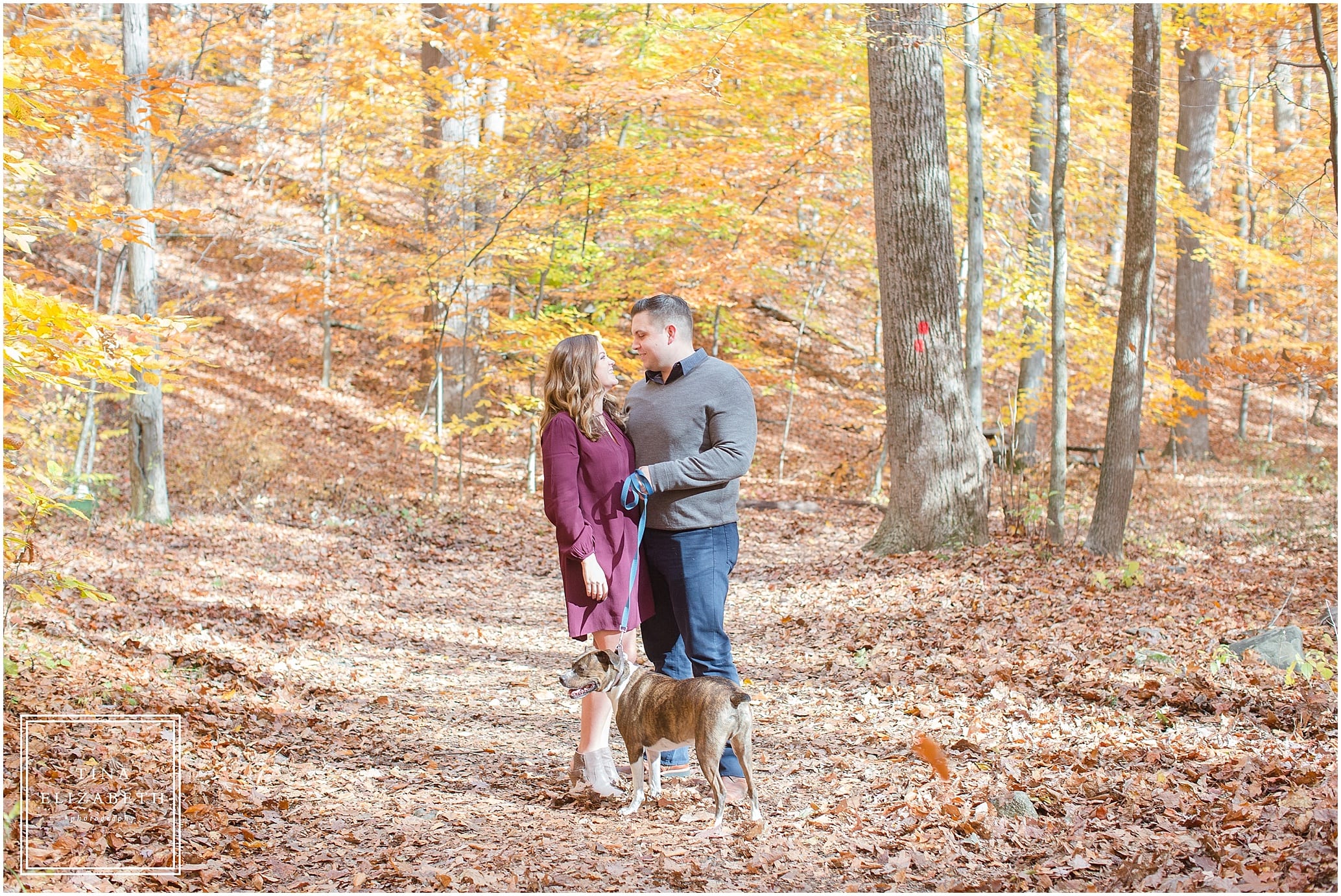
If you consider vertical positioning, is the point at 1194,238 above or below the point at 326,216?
below

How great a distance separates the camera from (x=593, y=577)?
371cm

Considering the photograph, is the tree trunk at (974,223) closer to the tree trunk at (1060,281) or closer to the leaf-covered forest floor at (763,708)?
the tree trunk at (1060,281)

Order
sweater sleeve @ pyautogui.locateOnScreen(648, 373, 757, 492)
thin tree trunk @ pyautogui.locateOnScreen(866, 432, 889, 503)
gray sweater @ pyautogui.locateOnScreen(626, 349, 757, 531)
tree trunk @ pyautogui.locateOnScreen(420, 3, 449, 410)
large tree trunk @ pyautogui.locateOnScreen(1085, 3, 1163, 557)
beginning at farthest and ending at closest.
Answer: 1. thin tree trunk @ pyautogui.locateOnScreen(866, 432, 889, 503)
2. tree trunk @ pyautogui.locateOnScreen(420, 3, 449, 410)
3. large tree trunk @ pyautogui.locateOnScreen(1085, 3, 1163, 557)
4. gray sweater @ pyautogui.locateOnScreen(626, 349, 757, 531)
5. sweater sleeve @ pyautogui.locateOnScreen(648, 373, 757, 492)

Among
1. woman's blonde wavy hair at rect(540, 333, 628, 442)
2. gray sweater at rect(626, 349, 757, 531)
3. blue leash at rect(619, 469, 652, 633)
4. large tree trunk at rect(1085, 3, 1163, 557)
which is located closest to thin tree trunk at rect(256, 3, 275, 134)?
large tree trunk at rect(1085, 3, 1163, 557)

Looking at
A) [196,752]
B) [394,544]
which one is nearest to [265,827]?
[196,752]

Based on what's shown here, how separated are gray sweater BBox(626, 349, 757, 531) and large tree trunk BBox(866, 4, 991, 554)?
506 cm

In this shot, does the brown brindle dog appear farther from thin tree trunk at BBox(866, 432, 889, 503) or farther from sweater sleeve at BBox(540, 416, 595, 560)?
thin tree trunk at BBox(866, 432, 889, 503)

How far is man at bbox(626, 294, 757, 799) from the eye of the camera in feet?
12.4

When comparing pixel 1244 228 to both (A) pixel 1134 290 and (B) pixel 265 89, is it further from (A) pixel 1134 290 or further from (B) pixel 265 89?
(B) pixel 265 89

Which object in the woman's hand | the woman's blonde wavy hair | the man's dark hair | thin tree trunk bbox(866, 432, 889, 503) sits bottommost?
thin tree trunk bbox(866, 432, 889, 503)

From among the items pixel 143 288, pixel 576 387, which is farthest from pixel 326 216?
pixel 576 387

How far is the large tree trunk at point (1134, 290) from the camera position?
7.53 m

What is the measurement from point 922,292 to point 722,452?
17.7ft

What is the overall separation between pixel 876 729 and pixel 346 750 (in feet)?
8.94
